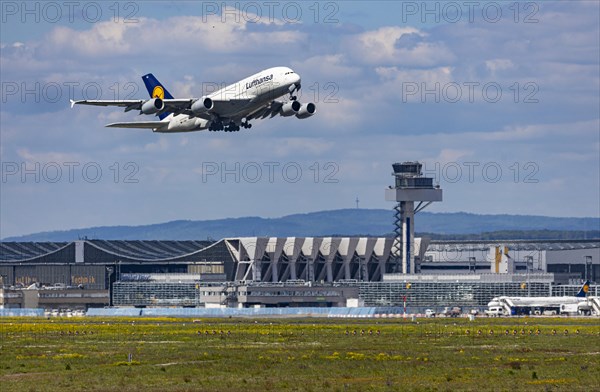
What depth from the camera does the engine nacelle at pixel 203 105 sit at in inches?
4574

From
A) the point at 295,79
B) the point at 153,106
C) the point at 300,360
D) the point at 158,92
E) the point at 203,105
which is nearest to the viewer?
the point at 300,360

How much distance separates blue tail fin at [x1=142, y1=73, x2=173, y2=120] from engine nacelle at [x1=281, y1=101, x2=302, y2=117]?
23741 millimetres

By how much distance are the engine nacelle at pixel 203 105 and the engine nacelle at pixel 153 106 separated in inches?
125

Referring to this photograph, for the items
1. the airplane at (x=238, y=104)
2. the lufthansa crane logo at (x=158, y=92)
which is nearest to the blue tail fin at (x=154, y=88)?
the lufthansa crane logo at (x=158, y=92)

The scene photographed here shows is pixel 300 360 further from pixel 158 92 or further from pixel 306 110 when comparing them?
pixel 158 92

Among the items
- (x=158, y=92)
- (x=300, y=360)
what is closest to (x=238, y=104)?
(x=158, y=92)

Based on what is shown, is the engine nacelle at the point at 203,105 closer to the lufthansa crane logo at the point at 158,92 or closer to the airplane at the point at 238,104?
the airplane at the point at 238,104

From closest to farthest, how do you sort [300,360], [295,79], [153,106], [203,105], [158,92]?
[300,360] → [295,79] → [153,106] → [203,105] → [158,92]

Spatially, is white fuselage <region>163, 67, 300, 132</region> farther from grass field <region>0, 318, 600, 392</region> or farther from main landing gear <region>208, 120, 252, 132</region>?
grass field <region>0, 318, 600, 392</region>

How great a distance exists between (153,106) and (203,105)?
14.9 ft

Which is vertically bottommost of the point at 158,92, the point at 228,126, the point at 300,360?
the point at 300,360

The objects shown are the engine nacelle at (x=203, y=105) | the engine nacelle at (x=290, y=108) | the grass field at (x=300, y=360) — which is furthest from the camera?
the engine nacelle at (x=203, y=105)

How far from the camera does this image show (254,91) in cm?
11456

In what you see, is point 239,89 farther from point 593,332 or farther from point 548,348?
point 593,332
